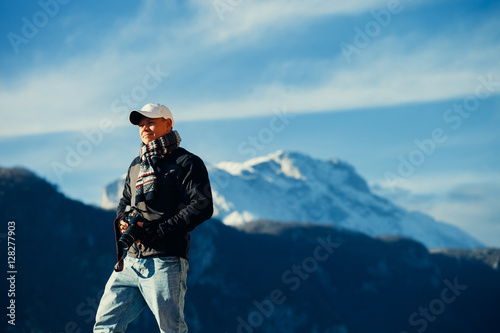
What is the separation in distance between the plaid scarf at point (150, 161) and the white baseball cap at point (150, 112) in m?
0.28

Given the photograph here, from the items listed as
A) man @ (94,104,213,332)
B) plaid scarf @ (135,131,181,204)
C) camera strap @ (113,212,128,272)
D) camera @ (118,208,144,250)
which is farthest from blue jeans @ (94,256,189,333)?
plaid scarf @ (135,131,181,204)

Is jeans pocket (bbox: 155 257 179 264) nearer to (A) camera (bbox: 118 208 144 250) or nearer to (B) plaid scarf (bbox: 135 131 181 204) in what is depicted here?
(A) camera (bbox: 118 208 144 250)

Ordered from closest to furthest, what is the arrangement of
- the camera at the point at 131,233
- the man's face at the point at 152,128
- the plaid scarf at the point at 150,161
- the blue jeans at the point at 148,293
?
the camera at the point at 131,233 < the blue jeans at the point at 148,293 < the plaid scarf at the point at 150,161 < the man's face at the point at 152,128

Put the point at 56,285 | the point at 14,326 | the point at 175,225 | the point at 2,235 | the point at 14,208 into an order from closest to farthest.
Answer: the point at 175,225
the point at 14,326
the point at 2,235
the point at 56,285
the point at 14,208

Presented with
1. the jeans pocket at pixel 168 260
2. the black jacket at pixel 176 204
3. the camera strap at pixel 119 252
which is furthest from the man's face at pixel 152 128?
the jeans pocket at pixel 168 260

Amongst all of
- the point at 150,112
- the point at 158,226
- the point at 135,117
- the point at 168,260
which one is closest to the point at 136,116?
the point at 135,117

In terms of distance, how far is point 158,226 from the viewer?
7566 mm

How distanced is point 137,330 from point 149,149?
18333 cm

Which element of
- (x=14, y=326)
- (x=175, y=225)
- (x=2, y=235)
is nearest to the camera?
(x=175, y=225)

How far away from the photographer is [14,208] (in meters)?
194

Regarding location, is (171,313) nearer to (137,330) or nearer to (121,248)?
(121,248)

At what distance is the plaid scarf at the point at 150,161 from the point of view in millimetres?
7699

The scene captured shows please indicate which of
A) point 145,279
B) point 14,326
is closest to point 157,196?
point 145,279

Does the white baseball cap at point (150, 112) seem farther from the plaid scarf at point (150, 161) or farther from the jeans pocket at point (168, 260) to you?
the jeans pocket at point (168, 260)
